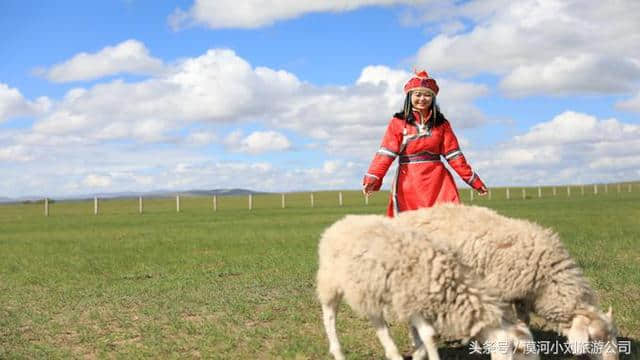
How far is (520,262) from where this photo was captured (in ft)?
20.4

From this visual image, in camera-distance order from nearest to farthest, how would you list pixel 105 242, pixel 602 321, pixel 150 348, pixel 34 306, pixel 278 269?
pixel 602 321 < pixel 150 348 < pixel 34 306 < pixel 278 269 < pixel 105 242

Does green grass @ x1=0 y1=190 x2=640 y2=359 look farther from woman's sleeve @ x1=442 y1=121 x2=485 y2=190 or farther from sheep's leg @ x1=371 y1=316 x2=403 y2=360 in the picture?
woman's sleeve @ x1=442 y1=121 x2=485 y2=190

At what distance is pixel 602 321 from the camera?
5.95 meters

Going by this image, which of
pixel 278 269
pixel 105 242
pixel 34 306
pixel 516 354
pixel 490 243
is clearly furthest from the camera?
pixel 105 242

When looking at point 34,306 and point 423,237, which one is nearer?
point 423,237

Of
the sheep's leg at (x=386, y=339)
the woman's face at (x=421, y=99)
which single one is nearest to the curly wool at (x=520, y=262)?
the sheep's leg at (x=386, y=339)

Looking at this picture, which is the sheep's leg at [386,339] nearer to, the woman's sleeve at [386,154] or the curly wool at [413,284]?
the curly wool at [413,284]

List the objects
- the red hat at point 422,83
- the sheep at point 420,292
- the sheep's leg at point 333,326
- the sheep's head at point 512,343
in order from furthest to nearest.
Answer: the red hat at point 422,83 → the sheep's leg at point 333,326 → the sheep at point 420,292 → the sheep's head at point 512,343

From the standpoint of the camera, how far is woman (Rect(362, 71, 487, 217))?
Result: 24.0 ft

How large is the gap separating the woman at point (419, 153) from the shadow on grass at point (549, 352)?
151 cm

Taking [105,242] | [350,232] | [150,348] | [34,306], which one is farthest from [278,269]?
[105,242]

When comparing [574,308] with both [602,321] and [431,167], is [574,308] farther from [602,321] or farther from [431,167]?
[431,167]

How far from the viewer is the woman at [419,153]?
7305 mm

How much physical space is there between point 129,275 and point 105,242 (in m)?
8.19
